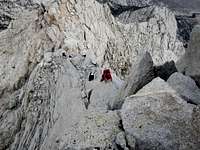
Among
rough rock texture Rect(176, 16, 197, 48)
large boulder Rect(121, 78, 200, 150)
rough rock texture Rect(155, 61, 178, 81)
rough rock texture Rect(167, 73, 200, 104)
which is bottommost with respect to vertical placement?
large boulder Rect(121, 78, 200, 150)

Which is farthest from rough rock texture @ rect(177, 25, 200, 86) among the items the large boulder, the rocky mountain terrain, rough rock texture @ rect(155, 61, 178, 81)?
the large boulder

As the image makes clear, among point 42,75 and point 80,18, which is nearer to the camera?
point 42,75

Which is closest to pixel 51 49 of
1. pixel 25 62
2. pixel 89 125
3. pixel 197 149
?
pixel 25 62

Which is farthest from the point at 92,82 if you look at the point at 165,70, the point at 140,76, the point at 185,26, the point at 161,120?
the point at 185,26

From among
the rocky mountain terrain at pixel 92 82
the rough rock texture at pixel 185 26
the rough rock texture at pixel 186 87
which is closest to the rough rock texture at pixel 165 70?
the rocky mountain terrain at pixel 92 82

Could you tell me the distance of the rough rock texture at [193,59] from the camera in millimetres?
15860

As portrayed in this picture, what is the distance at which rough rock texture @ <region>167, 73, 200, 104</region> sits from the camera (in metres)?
14.1

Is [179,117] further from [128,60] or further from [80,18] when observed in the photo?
[128,60]

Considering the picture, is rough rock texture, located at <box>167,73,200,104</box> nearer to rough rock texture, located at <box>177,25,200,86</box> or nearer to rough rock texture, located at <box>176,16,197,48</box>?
rough rock texture, located at <box>177,25,200,86</box>

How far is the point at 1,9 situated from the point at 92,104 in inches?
1806

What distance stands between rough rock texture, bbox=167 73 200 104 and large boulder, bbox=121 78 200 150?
424 millimetres

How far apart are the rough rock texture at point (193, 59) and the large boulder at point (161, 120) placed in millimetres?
1967

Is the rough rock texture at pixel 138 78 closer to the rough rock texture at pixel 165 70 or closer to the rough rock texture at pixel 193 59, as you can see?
the rough rock texture at pixel 165 70

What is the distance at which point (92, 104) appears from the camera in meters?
20.0
